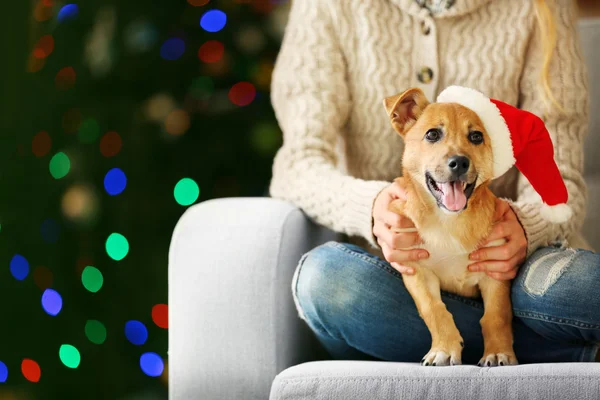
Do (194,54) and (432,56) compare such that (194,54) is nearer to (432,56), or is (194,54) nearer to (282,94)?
(282,94)

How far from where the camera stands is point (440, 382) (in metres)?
0.88

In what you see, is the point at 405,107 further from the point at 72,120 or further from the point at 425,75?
the point at 72,120

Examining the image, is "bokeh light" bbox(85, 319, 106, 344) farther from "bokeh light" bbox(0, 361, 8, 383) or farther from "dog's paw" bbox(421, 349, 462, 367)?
"dog's paw" bbox(421, 349, 462, 367)

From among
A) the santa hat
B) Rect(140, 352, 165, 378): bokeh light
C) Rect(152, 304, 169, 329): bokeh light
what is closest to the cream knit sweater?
the santa hat

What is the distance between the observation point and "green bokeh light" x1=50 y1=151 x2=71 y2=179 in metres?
1.64

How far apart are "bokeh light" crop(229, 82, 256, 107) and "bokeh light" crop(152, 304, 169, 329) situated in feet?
1.56

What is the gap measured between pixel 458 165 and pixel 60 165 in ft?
3.30

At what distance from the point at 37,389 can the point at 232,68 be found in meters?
0.84

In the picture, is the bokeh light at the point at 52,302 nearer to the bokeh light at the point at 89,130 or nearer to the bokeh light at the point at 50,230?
the bokeh light at the point at 50,230

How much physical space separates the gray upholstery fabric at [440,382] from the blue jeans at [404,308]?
0.56ft

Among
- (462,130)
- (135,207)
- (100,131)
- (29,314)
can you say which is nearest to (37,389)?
(29,314)

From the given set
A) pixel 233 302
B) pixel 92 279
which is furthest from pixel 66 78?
pixel 233 302

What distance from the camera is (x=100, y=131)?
1.64 meters

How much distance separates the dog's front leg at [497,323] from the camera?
1.00 metres
